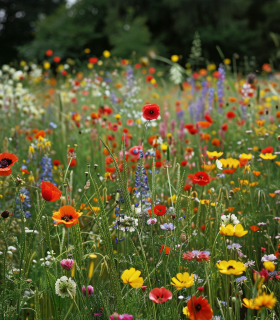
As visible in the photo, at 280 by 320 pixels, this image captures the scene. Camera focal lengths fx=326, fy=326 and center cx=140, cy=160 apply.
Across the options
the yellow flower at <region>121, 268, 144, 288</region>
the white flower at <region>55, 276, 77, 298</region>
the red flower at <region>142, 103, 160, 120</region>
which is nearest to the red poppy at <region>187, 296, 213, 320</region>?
the yellow flower at <region>121, 268, 144, 288</region>

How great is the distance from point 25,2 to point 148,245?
957 inches

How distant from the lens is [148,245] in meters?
1.44

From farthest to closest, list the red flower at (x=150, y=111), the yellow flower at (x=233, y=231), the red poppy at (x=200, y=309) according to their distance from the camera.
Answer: the red flower at (x=150, y=111)
the yellow flower at (x=233, y=231)
the red poppy at (x=200, y=309)

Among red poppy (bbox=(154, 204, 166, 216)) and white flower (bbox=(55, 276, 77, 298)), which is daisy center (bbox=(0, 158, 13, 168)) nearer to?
white flower (bbox=(55, 276, 77, 298))

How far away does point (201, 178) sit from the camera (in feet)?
4.08

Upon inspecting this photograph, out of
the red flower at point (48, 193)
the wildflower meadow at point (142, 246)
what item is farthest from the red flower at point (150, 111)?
the red flower at point (48, 193)

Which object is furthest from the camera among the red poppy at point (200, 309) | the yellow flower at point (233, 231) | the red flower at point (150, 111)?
the red flower at point (150, 111)

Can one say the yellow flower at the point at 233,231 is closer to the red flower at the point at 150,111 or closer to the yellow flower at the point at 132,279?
the yellow flower at the point at 132,279

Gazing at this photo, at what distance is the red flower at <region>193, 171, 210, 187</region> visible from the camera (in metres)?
1.21

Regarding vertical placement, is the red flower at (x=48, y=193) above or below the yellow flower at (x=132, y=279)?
above

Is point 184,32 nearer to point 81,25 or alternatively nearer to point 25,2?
point 81,25

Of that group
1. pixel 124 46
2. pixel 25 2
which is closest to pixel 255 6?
pixel 124 46

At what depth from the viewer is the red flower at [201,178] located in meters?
1.21

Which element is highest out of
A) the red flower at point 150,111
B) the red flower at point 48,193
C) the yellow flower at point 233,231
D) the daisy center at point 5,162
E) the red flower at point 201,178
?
the red flower at point 150,111
